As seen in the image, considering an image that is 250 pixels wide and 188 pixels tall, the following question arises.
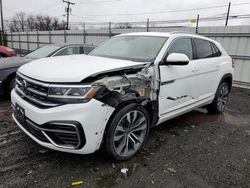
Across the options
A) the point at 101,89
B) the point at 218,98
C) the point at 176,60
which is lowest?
the point at 218,98

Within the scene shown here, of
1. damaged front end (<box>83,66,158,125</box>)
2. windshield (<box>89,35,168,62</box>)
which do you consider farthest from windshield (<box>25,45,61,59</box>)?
damaged front end (<box>83,66,158,125</box>)

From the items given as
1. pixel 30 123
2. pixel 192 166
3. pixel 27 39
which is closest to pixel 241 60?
pixel 192 166

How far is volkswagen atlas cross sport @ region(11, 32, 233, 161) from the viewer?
2.31 meters

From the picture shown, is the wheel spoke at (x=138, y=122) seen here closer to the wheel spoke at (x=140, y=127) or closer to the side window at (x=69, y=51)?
the wheel spoke at (x=140, y=127)

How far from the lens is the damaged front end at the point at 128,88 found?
7.91 ft

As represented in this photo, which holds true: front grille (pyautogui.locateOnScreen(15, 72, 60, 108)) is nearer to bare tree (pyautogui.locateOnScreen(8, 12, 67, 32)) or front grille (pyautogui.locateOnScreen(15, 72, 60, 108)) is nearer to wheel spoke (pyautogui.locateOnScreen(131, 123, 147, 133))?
wheel spoke (pyautogui.locateOnScreen(131, 123, 147, 133))

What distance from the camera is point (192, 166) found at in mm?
2861

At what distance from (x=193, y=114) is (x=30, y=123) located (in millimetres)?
3773

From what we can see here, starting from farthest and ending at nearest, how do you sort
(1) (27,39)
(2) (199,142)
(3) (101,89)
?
(1) (27,39) → (2) (199,142) → (3) (101,89)

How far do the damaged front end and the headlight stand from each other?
0.07 meters

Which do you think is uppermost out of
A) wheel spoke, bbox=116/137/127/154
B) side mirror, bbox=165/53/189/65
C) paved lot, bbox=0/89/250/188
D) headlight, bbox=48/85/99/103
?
side mirror, bbox=165/53/189/65

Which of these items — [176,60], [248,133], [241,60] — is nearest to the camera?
[176,60]

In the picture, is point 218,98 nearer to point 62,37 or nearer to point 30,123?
point 30,123

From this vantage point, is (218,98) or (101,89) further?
(218,98)
